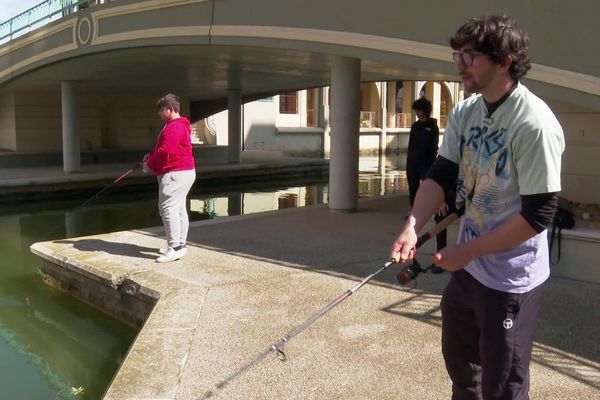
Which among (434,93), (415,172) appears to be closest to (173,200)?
(415,172)

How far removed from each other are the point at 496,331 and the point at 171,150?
4.45 metres

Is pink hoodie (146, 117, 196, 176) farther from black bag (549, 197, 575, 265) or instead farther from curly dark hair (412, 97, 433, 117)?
black bag (549, 197, 575, 265)

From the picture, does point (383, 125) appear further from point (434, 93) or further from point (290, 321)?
point (290, 321)

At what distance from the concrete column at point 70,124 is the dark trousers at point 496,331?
53.5ft

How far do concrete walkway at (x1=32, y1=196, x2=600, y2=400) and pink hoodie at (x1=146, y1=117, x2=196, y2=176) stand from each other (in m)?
0.97

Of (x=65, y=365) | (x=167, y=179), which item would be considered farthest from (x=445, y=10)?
(x=65, y=365)

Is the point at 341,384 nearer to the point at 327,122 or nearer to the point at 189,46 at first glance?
the point at 189,46

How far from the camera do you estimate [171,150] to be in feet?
19.7

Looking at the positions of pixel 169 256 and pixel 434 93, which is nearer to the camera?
pixel 169 256

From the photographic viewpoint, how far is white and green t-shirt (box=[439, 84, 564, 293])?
75.6 inches

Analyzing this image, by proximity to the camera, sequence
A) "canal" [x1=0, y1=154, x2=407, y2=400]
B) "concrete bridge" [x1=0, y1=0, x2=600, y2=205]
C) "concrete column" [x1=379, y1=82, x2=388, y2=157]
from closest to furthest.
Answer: "canal" [x1=0, y1=154, x2=407, y2=400] → "concrete bridge" [x1=0, y1=0, x2=600, y2=205] → "concrete column" [x1=379, y1=82, x2=388, y2=157]

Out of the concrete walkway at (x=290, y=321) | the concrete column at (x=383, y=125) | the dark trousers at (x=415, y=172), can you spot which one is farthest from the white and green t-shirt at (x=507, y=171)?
the concrete column at (x=383, y=125)

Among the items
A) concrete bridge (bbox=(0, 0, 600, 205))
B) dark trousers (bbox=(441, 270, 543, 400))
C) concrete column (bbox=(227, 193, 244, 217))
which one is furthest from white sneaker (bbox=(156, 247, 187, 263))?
concrete column (bbox=(227, 193, 244, 217))

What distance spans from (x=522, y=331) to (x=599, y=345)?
2.32 metres
